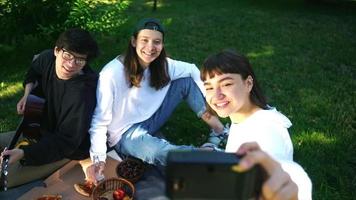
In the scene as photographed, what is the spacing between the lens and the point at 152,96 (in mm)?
3859

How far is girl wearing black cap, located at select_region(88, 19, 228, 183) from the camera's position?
11.4 ft

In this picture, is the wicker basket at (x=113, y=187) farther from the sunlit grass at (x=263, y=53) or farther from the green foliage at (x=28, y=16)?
the sunlit grass at (x=263, y=53)

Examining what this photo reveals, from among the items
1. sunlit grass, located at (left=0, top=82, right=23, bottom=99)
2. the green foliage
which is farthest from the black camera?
the green foliage

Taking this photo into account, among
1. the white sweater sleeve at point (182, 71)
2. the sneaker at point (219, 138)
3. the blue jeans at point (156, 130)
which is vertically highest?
the white sweater sleeve at point (182, 71)

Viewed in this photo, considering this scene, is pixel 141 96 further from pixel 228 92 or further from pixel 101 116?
pixel 228 92

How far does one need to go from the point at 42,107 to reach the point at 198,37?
170 inches

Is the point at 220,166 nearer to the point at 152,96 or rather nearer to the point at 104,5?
the point at 152,96

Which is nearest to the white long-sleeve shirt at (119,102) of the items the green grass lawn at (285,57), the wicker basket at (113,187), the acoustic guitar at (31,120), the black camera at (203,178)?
A: the wicker basket at (113,187)

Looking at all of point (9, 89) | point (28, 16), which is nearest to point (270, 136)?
point (9, 89)

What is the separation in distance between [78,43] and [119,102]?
2.26 ft

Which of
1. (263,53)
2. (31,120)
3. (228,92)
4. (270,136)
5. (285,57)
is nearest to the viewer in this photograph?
(270,136)

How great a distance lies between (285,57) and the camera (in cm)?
660

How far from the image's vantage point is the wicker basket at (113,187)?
338cm

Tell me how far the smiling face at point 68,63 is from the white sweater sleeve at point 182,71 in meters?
0.93
